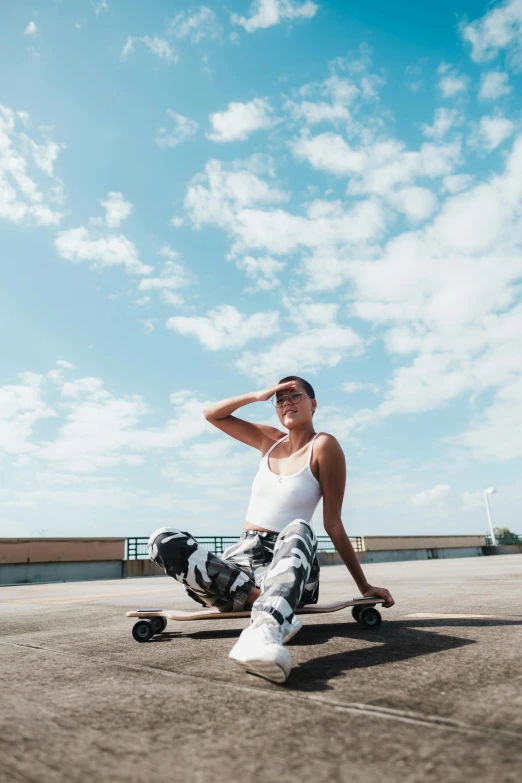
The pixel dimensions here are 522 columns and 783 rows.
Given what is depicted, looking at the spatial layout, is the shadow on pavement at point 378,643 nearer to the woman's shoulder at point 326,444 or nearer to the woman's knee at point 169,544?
the woman's knee at point 169,544

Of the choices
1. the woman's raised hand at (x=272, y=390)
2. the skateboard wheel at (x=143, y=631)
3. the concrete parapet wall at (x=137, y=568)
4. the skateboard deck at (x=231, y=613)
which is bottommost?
the skateboard wheel at (x=143, y=631)

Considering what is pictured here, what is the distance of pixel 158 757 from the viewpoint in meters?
1.20

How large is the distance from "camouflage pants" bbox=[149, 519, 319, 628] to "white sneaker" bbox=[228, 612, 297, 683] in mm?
151

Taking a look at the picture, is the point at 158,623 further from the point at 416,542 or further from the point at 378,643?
the point at 416,542

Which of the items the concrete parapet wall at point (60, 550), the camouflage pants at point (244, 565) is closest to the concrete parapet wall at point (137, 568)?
the concrete parapet wall at point (60, 550)

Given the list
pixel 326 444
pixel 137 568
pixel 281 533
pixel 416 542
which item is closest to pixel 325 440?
pixel 326 444

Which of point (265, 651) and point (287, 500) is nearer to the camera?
point (265, 651)

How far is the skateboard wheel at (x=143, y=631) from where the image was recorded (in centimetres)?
306

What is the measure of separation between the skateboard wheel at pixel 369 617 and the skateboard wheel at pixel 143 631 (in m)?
1.26

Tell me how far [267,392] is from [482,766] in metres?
2.50

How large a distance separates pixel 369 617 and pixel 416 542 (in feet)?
100.0

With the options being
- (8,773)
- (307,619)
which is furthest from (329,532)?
(8,773)

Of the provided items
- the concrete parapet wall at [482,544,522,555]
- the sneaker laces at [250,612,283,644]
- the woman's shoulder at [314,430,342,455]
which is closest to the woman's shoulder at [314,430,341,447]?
the woman's shoulder at [314,430,342,455]

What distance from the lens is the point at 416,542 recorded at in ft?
103
